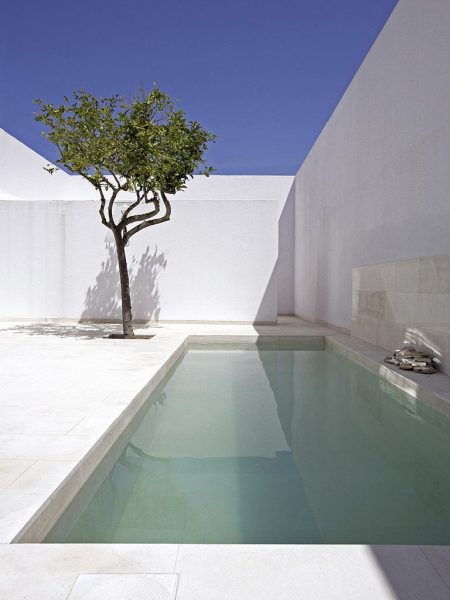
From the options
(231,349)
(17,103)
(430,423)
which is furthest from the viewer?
(17,103)

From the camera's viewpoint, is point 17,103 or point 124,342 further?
point 17,103

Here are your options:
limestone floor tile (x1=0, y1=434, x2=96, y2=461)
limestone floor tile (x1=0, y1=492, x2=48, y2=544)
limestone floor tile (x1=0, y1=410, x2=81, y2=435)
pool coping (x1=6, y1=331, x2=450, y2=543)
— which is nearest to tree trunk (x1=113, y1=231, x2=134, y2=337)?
pool coping (x1=6, y1=331, x2=450, y2=543)

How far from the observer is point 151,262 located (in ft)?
36.8

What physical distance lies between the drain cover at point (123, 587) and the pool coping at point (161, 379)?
0.37 m

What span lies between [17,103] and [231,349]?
32.2ft

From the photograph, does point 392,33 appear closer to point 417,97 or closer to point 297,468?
point 417,97

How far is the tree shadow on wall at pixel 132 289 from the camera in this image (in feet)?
36.8

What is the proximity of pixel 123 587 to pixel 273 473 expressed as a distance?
1.35 m

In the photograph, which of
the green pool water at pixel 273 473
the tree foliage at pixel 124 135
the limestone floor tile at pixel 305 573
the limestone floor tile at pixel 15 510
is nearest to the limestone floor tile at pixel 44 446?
the green pool water at pixel 273 473

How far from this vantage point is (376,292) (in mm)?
6859

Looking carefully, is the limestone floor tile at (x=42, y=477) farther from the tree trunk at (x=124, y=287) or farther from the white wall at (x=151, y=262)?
the white wall at (x=151, y=262)

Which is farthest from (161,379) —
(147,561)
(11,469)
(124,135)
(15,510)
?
(124,135)

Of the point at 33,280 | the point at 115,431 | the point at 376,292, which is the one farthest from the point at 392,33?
the point at 33,280

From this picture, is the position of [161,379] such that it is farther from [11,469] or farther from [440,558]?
[440,558]
